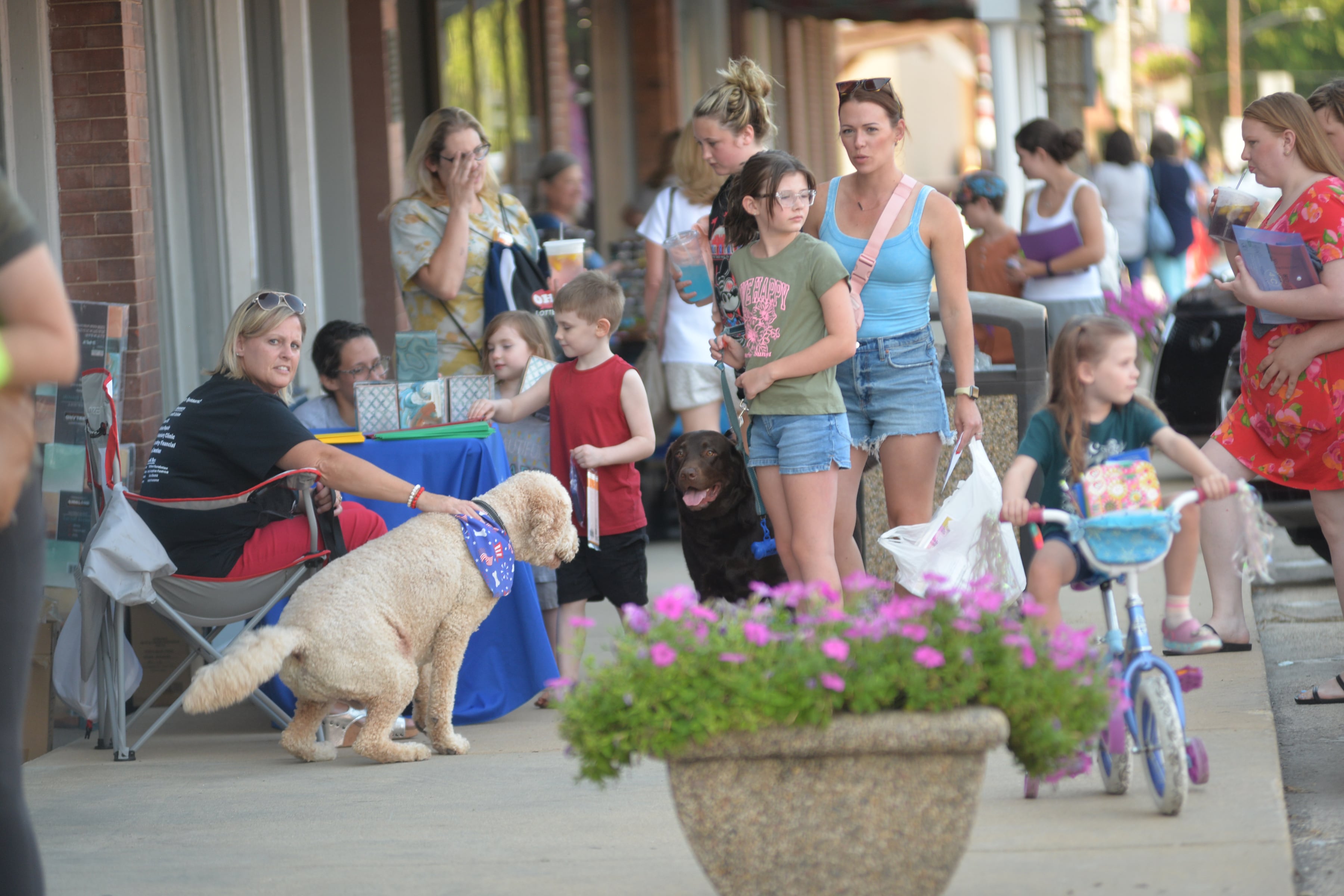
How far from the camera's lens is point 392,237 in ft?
19.6

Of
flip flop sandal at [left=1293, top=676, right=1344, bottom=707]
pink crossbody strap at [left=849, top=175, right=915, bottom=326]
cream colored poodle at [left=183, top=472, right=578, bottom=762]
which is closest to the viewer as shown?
cream colored poodle at [left=183, top=472, right=578, bottom=762]

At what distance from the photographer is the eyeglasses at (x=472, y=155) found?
5.80 m

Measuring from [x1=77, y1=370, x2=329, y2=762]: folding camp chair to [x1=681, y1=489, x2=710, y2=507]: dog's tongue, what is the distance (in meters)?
1.13

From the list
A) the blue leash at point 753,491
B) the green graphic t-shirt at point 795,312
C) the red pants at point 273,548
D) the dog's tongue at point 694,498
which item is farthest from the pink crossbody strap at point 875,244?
the red pants at point 273,548

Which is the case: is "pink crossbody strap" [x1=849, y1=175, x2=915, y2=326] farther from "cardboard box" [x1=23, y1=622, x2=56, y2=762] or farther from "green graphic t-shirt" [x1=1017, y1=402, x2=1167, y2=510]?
"cardboard box" [x1=23, y1=622, x2=56, y2=762]

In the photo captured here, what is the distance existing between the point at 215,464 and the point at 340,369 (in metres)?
0.98

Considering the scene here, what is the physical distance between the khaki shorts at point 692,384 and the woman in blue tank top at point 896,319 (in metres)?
1.69

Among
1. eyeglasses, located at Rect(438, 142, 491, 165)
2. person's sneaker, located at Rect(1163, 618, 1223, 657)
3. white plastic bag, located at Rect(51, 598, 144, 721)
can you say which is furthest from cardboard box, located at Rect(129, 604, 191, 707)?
person's sneaker, located at Rect(1163, 618, 1223, 657)

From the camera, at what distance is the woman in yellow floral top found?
581 cm

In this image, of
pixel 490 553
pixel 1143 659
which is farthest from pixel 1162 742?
pixel 490 553

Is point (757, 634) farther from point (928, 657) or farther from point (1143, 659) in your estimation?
point (1143, 659)

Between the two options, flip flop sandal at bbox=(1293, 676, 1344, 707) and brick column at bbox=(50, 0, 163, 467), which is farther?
brick column at bbox=(50, 0, 163, 467)

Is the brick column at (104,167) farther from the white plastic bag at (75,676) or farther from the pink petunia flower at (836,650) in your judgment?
A: the pink petunia flower at (836,650)

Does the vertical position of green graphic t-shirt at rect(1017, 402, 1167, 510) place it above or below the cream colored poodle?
above
